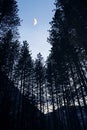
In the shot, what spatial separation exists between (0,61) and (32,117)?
1265 cm

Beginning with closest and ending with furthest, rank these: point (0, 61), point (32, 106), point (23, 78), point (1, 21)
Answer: point (1, 21) < point (0, 61) < point (32, 106) < point (23, 78)

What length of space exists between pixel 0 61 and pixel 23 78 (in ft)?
31.6

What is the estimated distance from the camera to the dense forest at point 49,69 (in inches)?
528

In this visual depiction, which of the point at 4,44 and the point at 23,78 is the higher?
the point at 4,44

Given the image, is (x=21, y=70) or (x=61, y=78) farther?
(x=21, y=70)

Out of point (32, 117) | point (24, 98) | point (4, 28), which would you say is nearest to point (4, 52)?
point (4, 28)

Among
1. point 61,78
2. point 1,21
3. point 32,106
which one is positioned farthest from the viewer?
point 32,106

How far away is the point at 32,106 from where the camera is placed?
956 inches

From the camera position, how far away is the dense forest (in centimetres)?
1342

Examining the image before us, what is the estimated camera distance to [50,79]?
28641 millimetres

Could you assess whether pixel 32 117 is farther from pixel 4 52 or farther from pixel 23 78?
pixel 4 52

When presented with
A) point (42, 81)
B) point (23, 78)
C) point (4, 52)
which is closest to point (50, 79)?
point (42, 81)

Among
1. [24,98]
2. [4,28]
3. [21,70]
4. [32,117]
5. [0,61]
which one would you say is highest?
[4,28]

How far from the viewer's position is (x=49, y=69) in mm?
29094
